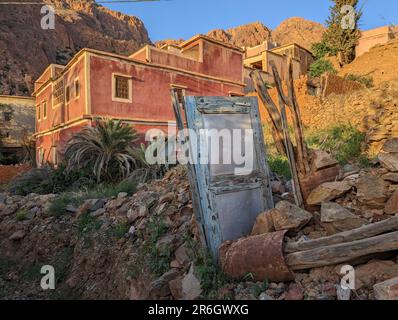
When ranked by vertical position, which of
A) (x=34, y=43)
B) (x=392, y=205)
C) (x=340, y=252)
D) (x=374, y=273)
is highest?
(x=34, y=43)

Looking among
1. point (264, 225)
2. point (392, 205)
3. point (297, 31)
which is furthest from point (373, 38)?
point (297, 31)

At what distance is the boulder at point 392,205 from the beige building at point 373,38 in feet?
64.7

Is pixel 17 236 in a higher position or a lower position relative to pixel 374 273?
lower

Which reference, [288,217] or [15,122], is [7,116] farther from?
[288,217]

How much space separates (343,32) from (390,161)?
19.6 m

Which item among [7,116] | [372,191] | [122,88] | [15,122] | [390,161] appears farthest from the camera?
[15,122]

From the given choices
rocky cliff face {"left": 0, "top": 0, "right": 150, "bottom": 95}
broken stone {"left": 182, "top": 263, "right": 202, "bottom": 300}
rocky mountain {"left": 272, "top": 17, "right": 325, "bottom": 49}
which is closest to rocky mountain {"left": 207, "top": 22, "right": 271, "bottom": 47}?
rocky mountain {"left": 272, "top": 17, "right": 325, "bottom": 49}

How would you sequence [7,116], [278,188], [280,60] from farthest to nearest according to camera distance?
[7,116] < [280,60] < [278,188]

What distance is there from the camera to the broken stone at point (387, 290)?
1.98 meters

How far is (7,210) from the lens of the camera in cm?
673

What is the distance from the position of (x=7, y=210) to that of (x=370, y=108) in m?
8.53

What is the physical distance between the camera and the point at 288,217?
2951 millimetres

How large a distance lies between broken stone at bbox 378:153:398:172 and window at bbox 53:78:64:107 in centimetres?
1474

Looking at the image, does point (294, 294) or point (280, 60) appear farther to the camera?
point (280, 60)
